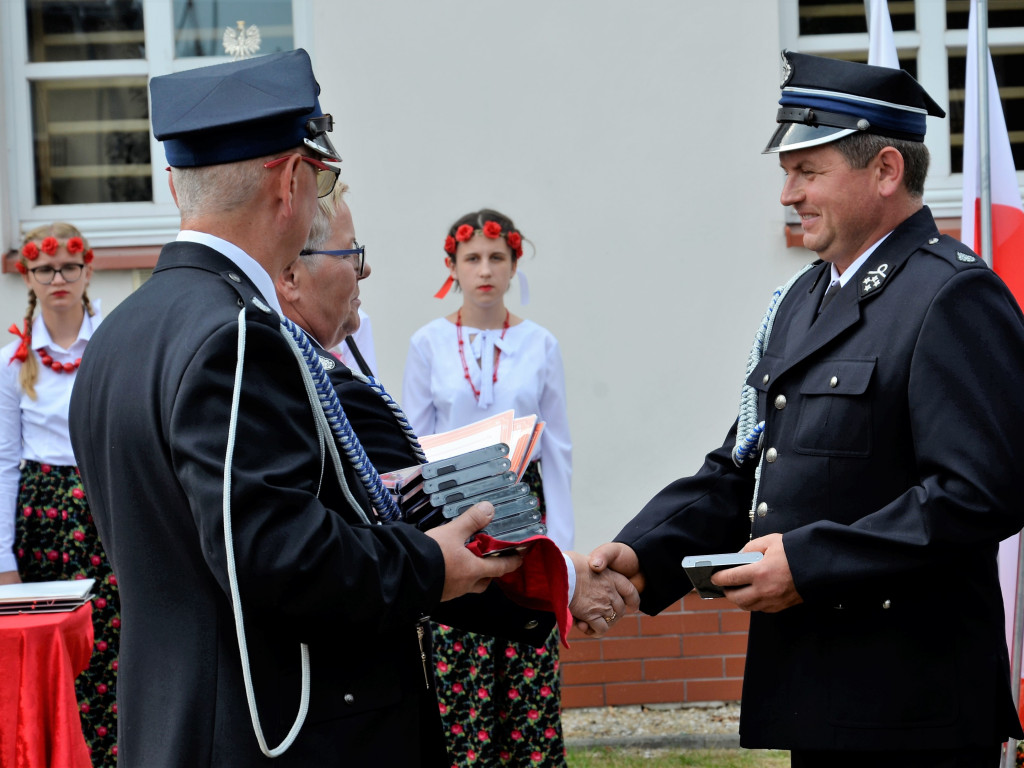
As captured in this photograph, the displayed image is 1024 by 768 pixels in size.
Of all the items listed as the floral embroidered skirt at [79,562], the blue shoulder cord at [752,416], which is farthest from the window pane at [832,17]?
the floral embroidered skirt at [79,562]

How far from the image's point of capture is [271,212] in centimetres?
199

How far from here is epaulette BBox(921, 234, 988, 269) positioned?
239 centimetres

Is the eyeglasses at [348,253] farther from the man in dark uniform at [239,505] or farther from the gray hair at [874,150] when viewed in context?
the gray hair at [874,150]

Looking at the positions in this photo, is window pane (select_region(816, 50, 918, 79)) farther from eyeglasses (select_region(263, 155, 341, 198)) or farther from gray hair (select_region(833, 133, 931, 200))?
eyeglasses (select_region(263, 155, 341, 198))

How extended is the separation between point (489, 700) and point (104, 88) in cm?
329

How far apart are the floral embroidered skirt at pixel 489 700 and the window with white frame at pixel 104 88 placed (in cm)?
232

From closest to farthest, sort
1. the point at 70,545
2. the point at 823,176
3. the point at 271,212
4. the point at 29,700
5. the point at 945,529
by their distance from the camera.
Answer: the point at 271,212
the point at 945,529
the point at 823,176
the point at 29,700
the point at 70,545

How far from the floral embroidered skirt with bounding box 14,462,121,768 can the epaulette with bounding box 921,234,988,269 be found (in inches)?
134

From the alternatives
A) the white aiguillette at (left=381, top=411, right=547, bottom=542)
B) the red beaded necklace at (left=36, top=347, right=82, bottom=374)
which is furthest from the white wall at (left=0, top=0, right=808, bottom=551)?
the white aiguillette at (left=381, top=411, right=547, bottom=542)

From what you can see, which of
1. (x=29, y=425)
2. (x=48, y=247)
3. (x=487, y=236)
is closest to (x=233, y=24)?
(x=48, y=247)

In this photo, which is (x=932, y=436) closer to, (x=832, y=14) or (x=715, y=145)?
(x=715, y=145)

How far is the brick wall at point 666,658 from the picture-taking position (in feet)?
17.2

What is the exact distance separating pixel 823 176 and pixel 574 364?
2.65 meters

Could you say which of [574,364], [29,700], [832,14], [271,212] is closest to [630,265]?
[574,364]
